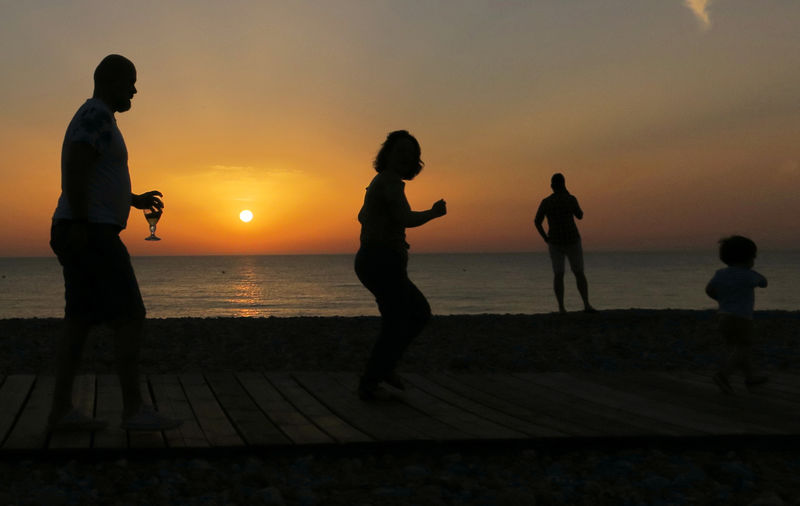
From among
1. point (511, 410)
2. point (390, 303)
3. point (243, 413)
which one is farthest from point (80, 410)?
point (511, 410)

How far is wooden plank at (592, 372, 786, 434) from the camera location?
13.6 feet

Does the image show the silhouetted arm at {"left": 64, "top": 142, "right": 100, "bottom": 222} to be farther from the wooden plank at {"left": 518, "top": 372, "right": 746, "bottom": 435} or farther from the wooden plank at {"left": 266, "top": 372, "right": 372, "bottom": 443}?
the wooden plank at {"left": 518, "top": 372, "right": 746, "bottom": 435}

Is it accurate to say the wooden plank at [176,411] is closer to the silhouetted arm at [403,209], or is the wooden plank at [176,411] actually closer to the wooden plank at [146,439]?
the wooden plank at [146,439]

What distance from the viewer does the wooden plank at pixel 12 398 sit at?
3938mm

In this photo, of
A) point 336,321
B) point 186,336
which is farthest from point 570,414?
point 336,321

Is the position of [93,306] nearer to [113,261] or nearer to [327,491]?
[113,261]

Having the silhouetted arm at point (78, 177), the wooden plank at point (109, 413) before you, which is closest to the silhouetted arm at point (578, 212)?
the wooden plank at point (109, 413)

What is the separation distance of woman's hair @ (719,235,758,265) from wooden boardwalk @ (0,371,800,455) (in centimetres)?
98

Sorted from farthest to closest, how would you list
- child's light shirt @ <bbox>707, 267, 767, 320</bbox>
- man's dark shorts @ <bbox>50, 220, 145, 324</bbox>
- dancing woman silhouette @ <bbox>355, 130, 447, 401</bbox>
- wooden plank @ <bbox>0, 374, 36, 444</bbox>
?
1. child's light shirt @ <bbox>707, 267, 767, 320</bbox>
2. dancing woman silhouette @ <bbox>355, 130, 447, 401</bbox>
3. wooden plank @ <bbox>0, 374, 36, 444</bbox>
4. man's dark shorts @ <bbox>50, 220, 145, 324</bbox>

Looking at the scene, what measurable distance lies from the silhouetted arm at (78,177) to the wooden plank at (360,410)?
186 cm

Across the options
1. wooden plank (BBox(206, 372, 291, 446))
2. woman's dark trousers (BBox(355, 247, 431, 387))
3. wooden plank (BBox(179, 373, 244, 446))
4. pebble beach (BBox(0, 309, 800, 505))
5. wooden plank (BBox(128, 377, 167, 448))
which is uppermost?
woman's dark trousers (BBox(355, 247, 431, 387))

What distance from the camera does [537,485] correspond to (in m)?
3.27

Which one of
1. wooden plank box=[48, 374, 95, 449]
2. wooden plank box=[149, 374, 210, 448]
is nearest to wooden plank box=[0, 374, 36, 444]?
wooden plank box=[48, 374, 95, 449]

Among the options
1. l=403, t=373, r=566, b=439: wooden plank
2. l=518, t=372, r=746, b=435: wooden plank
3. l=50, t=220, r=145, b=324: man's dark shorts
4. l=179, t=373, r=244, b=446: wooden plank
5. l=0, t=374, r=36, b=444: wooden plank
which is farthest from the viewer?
l=518, t=372, r=746, b=435: wooden plank
